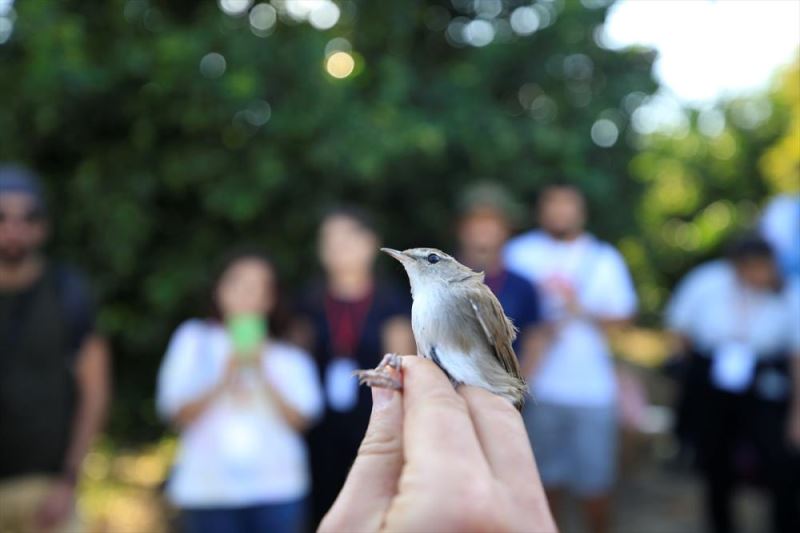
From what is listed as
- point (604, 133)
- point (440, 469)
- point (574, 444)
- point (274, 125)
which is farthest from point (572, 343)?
point (440, 469)

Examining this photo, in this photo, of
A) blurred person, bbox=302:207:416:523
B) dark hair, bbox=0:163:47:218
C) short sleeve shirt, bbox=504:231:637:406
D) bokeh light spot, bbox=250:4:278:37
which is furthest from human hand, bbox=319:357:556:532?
bokeh light spot, bbox=250:4:278:37

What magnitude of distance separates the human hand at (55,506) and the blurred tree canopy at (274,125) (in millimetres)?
1487

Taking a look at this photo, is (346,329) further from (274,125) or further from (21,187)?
(21,187)

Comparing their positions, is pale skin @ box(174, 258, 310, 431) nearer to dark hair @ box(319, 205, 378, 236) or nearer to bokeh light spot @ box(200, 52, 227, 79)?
dark hair @ box(319, 205, 378, 236)

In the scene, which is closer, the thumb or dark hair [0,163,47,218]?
the thumb

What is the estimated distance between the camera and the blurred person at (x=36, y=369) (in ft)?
11.2

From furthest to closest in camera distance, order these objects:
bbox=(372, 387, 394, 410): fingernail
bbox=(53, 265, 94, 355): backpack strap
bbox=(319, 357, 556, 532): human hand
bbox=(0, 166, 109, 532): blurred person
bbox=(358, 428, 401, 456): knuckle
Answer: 1. bbox=(53, 265, 94, 355): backpack strap
2. bbox=(0, 166, 109, 532): blurred person
3. bbox=(372, 387, 394, 410): fingernail
4. bbox=(358, 428, 401, 456): knuckle
5. bbox=(319, 357, 556, 532): human hand

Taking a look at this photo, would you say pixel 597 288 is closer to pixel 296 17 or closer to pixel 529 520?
pixel 296 17

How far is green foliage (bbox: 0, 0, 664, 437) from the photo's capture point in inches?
170

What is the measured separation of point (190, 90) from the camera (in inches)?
169

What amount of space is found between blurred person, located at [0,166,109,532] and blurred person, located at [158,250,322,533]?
1.54 ft

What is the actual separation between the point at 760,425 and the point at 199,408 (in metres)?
3.72

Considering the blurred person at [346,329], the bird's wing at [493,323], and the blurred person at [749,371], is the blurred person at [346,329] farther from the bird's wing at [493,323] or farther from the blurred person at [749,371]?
the blurred person at [749,371]

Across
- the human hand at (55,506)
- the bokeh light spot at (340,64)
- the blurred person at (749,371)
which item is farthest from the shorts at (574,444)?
the human hand at (55,506)
